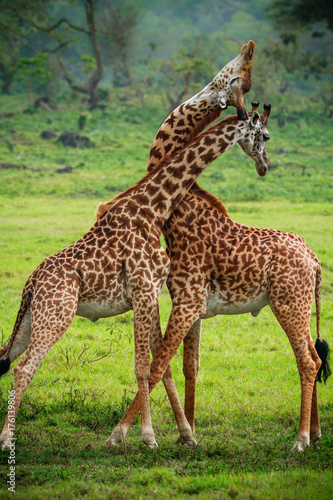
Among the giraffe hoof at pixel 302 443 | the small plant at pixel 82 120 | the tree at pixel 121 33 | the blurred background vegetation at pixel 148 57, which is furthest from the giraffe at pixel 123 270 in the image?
the tree at pixel 121 33

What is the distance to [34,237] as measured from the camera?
1423cm

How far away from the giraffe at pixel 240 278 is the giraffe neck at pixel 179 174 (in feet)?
0.68

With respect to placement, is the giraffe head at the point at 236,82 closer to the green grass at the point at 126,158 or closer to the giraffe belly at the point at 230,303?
the giraffe belly at the point at 230,303

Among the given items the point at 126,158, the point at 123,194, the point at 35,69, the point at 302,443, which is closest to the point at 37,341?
the point at 123,194

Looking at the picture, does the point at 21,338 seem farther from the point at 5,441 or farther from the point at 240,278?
the point at 240,278

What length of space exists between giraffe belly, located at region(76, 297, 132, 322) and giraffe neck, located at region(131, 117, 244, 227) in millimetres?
848

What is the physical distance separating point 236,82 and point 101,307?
2483 mm

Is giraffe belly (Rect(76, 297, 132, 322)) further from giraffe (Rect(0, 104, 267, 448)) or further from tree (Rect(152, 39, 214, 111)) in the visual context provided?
tree (Rect(152, 39, 214, 111))

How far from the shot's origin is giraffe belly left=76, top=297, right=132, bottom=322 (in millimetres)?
5477

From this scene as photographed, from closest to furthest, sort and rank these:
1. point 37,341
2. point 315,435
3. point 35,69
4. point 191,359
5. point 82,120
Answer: point 37,341
point 315,435
point 191,359
point 82,120
point 35,69

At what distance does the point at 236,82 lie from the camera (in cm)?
577

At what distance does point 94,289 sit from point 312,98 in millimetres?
34229

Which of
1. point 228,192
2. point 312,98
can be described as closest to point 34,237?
point 228,192

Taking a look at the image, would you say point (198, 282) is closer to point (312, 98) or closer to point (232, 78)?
point (232, 78)
